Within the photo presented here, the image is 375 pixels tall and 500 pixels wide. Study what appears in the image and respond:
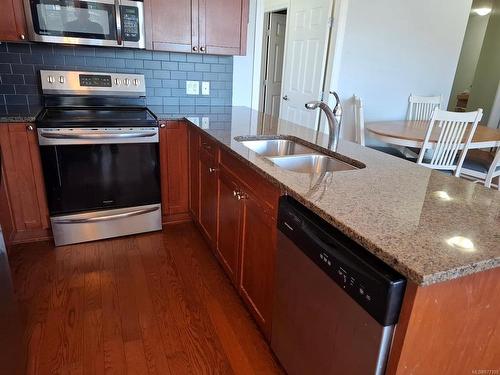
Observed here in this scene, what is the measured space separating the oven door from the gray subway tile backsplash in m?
Answer: 0.33

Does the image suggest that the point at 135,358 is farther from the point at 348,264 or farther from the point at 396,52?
the point at 396,52

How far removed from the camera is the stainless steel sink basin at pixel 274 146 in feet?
6.84

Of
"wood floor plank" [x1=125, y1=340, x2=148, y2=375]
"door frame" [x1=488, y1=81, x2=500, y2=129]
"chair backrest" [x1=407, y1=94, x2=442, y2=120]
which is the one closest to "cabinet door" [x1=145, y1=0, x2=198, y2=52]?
"wood floor plank" [x1=125, y1=340, x2=148, y2=375]

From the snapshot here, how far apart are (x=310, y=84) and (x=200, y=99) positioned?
55.6 inches

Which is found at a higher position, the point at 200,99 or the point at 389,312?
the point at 200,99

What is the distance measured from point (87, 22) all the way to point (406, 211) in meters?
2.27

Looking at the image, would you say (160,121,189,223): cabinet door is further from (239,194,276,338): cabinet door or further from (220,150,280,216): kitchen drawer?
(239,194,276,338): cabinet door

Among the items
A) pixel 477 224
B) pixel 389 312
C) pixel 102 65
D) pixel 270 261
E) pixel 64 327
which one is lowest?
pixel 64 327

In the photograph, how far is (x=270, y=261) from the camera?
1.48 metres

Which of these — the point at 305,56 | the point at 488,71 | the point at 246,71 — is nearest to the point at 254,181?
the point at 246,71

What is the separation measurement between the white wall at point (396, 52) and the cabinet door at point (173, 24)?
1.80 metres

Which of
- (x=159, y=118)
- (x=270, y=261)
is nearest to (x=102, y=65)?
(x=159, y=118)

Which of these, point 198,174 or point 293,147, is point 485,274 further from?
point 198,174

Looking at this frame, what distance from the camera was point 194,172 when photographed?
2572 mm
